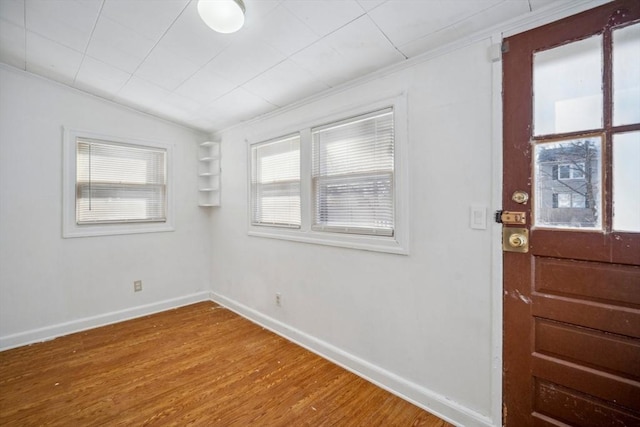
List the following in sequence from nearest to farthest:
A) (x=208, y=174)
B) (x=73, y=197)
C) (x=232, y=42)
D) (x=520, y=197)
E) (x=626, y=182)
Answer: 1. (x=626, y=182)
2. (x=520, y=197)
3. (x=232, y=42)
4. (x=73, y=197)
5. (x=208, y=174)

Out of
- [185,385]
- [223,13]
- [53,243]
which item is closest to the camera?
[223,13]

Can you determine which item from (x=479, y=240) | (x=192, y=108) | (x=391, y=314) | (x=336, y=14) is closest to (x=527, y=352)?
(x=479, y=240)

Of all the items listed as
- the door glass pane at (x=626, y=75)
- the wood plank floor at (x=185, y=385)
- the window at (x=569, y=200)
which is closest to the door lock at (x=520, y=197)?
the window at (x=569, y=200)

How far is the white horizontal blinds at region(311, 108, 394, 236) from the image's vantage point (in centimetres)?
207

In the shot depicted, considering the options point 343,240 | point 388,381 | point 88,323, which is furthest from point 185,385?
point 88,323

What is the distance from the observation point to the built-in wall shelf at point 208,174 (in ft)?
12.5

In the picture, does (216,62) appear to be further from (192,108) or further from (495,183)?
(495,183)

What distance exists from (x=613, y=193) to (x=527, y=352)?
0.88 meters

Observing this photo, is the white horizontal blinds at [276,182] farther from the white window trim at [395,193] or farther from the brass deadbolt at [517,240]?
the brass deadbolt at [517,240]

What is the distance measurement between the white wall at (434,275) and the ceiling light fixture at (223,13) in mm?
975

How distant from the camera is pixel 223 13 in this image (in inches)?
62.3

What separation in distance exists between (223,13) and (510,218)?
1.97 m

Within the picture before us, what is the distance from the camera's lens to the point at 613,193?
1.25 m

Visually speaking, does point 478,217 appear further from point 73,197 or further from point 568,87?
point 73,197
